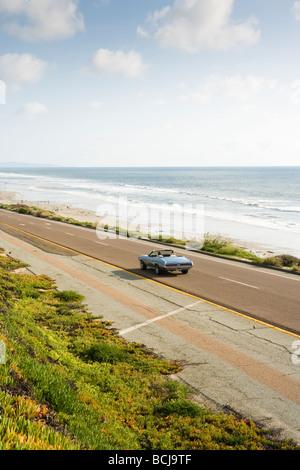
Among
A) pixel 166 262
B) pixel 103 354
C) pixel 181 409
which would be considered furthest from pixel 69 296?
pixel 181 409

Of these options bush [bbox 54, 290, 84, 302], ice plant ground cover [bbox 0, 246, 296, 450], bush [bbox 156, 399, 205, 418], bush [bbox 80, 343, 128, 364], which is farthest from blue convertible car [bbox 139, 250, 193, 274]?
bush [bbox 156, 399, 205, 418]

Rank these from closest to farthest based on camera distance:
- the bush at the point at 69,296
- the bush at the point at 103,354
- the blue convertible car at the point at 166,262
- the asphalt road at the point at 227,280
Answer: the bush at the point at 103,354, the asphalt road at the point at 227,280, the bush at the point at 69,296, the blue convertible car at the point at 166,262

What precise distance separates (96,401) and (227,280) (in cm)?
1346

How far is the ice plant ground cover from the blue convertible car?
30.3 feet

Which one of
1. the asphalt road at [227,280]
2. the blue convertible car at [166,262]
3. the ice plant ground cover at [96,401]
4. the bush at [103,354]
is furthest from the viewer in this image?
the blue convertible car at [166,262]

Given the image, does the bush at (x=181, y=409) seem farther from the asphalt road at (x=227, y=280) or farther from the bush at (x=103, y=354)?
the asphalt road at (x=227, y=280)

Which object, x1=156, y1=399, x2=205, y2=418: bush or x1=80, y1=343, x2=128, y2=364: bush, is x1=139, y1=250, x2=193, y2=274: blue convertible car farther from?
x1=156, y1=399, x2=205, y2=418: bush

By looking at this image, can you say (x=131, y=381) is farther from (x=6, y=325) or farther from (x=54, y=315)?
(x=54, y=315)

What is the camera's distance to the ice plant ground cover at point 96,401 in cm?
492

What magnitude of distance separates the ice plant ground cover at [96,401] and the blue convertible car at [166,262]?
9.24m

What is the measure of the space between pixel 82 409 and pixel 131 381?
7.08 feet

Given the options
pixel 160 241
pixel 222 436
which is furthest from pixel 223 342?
pixel 160 241

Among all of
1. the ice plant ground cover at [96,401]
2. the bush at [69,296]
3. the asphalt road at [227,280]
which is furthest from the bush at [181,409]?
the bush at [69,296]

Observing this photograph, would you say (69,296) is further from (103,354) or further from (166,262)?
(166,262)
